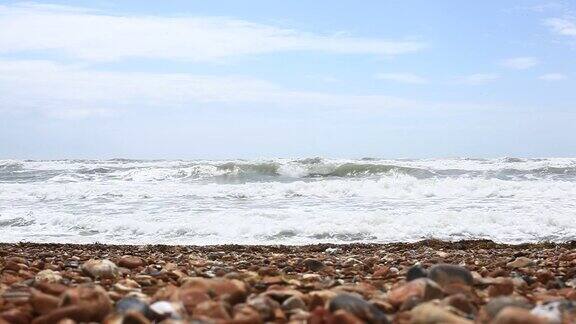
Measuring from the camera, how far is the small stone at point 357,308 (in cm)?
206

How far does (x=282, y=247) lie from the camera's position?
8.36 metres

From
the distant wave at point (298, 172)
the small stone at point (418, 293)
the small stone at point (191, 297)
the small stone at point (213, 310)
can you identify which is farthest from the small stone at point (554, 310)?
the distant wave at point (298, 172)

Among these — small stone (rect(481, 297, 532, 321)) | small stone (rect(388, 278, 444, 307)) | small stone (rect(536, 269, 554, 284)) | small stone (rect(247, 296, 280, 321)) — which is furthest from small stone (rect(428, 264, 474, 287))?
small stone (rect(536, 269, 554, 284))

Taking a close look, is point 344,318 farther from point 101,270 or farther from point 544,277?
point 101,270

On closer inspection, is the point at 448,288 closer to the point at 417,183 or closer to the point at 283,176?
the point at 417,183

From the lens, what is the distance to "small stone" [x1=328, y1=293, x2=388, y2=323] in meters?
2.06

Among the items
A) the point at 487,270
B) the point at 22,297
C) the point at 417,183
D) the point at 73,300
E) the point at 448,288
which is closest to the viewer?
the point at 73,300

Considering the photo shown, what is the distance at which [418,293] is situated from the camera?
258 centimetres

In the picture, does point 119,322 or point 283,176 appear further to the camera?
point 283,176

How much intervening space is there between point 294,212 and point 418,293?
9611 millimetres

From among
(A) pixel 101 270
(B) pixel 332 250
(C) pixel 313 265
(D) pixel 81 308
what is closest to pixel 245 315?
(D) pixel 81 308

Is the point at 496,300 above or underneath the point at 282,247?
above

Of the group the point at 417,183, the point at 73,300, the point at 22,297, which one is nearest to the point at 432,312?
the point at 73,300

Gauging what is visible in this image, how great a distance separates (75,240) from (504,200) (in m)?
9.77
